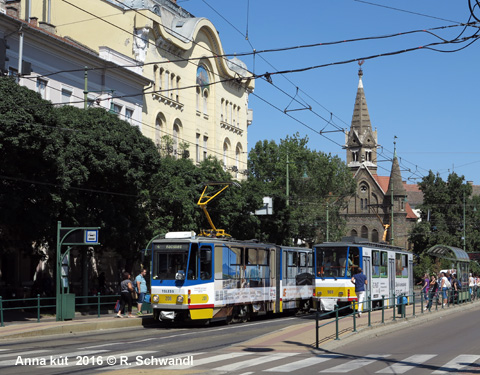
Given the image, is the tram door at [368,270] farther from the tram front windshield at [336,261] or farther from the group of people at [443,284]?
the group of people at [443,284]

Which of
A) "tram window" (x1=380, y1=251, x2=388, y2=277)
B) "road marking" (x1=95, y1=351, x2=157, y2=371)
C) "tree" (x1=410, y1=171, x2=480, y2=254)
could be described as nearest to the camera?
"road marking" (x1=95, y1=351, x2=157, y2=371)

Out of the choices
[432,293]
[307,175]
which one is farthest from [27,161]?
[307,175]

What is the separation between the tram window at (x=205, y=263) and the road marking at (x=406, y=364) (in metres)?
10.4

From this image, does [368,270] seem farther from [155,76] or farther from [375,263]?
[155,76]

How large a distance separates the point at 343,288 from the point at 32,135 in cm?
1298

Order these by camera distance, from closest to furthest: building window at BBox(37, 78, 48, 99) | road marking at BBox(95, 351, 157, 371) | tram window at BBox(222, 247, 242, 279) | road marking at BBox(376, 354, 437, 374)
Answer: road marking at BBox(376, 354, 437, 374), road marking at BBox(95, 351, 157, 371), tram window at BBox(222, 247, 242, 279), building window at BBox(37, 78, 48, 99)

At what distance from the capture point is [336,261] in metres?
30.2

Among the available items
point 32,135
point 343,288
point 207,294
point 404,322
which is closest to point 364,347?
point 404,322

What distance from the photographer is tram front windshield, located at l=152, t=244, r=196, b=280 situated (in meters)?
25.0

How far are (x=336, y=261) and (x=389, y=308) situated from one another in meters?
3.76

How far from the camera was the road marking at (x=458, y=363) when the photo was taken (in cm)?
1325

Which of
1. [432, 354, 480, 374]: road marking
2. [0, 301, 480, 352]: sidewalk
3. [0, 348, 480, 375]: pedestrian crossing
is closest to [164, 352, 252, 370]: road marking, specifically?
[0, 348, 480, 375]: pedestrian crossing

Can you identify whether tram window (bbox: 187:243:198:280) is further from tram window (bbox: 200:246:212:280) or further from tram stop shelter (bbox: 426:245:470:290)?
tram stop shelter (bbox: 426:245:470:290)

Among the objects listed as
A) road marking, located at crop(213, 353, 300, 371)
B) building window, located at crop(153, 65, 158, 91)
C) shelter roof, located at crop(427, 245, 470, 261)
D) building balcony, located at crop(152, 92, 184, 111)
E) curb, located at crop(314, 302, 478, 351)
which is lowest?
road marking, located at crop(213, 353, 300, 371)
